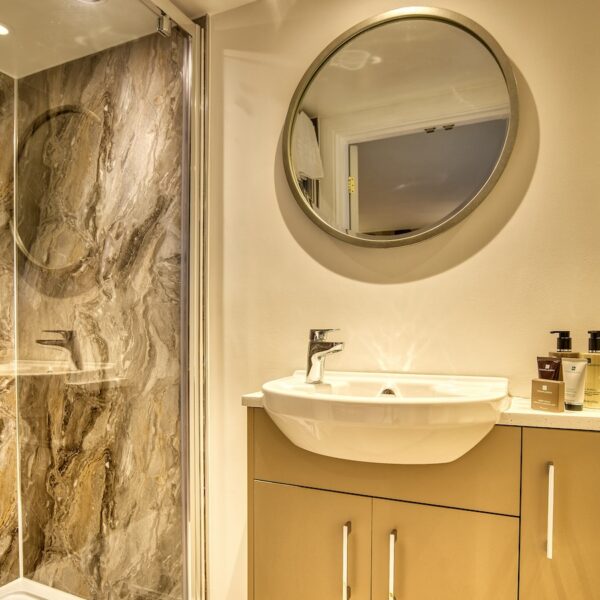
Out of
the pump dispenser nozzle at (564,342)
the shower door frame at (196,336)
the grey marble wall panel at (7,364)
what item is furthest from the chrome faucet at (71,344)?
the pump dispenser nozzle at (564,342)

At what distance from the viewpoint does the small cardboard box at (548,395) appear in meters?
0.96

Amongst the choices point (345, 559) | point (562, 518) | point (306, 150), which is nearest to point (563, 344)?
point (562, 518)

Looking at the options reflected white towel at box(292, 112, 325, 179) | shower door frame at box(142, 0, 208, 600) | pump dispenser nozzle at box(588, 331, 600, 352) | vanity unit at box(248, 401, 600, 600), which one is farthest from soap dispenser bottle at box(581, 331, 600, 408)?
shower door frame at box(142, 0, 208, 600)

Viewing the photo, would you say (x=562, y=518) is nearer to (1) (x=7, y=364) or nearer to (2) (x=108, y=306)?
(2) (x=108, y=306)

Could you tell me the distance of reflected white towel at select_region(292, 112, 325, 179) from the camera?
1.43 m

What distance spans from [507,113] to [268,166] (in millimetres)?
703

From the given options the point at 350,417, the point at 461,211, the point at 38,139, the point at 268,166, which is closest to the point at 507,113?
the point at 461,211

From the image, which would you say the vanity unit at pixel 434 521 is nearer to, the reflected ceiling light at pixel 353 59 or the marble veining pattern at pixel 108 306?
the marble veining pattern at pixel 108 306

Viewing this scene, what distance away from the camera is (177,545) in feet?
5.04

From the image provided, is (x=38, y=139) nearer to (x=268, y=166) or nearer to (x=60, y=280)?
(x=60, y=280)

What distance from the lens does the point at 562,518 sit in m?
0.91

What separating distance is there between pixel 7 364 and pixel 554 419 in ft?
5.96

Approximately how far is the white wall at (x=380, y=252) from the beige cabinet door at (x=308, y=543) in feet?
1.28

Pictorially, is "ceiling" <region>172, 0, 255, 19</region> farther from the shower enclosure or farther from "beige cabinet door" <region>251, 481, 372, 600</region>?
"beige cabinet door" <region>251, 481, 372, 600</region>
